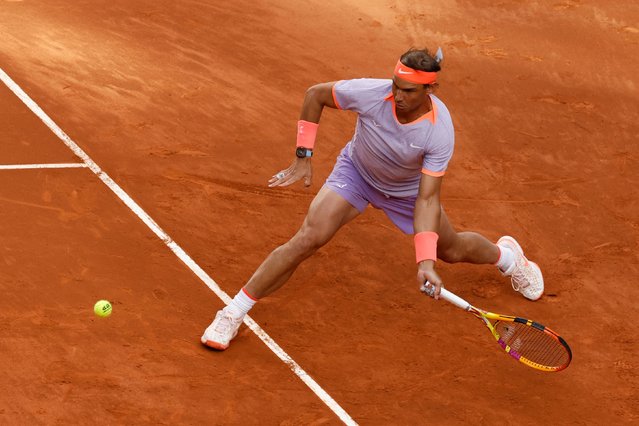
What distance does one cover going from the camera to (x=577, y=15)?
13477 millimetres

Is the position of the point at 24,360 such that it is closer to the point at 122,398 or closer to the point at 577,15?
the point at 122,398

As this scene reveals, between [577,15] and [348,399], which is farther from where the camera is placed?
[577,15]

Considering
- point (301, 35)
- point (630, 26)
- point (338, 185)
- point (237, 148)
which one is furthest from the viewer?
point (630, 26)

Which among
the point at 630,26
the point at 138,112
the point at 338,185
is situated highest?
the point at 338,185

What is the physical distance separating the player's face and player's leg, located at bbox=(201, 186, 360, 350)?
80 centimetres

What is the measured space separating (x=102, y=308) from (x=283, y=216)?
84.2 inches

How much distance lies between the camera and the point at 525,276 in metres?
7.91

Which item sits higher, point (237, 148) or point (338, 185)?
point (338, 185)

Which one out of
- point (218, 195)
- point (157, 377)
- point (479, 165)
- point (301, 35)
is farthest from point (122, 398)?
point (301, 35)

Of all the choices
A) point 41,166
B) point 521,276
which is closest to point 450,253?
point 521,276

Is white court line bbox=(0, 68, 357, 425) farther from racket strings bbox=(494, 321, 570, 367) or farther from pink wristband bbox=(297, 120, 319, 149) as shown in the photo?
pink wristband bbox=(297, 120, 319, 149)

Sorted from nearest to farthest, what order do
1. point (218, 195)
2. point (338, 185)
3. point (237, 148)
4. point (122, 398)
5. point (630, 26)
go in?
point (122, 398), point (338, 185), point (218, 195), point (237, 148), point (630, 26)

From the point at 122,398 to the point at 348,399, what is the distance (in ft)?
4.71

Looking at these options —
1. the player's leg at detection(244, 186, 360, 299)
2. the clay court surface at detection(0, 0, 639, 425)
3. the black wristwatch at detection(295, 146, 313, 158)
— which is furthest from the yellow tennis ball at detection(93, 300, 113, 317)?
the black wristwatch at detection(295, 146, 313, 158)
